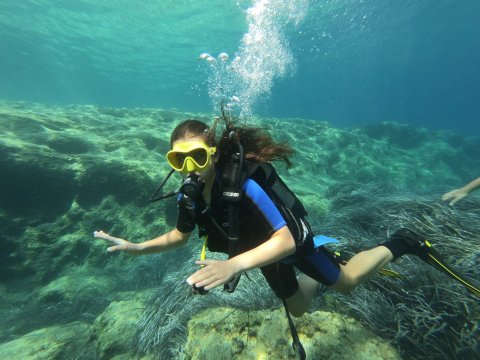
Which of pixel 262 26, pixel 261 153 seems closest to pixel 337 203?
pixel 261 153

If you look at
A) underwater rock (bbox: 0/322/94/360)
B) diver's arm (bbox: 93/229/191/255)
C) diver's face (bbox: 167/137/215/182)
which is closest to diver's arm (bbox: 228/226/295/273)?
diver's face (bbox: 167/137/215/182)

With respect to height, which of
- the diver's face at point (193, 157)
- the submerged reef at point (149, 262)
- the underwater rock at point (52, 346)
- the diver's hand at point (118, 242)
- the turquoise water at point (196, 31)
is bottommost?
the underwater rock at point (52, 346)

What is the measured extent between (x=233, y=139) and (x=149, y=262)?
5846 millimetres

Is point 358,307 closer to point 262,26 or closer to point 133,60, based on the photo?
point 262,26

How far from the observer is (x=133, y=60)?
1873 inches

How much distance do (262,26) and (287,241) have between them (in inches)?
1388

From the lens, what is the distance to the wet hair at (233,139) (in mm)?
2158

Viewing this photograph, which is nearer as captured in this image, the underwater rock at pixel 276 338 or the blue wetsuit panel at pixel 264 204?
the blue wetsuit panel at pixel 264 204

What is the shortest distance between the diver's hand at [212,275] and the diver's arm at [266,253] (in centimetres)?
6

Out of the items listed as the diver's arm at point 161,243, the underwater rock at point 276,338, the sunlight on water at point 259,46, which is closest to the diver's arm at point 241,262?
the diver's arm at point 161,243

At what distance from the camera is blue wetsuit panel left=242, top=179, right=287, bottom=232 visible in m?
1.85

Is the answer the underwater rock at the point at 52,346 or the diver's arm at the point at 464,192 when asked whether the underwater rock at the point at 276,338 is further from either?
the underwater rock at the point at 52,346

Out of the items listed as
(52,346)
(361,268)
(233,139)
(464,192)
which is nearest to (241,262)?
(233,139)

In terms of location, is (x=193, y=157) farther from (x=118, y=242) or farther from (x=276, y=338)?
(x=276, y=338)
